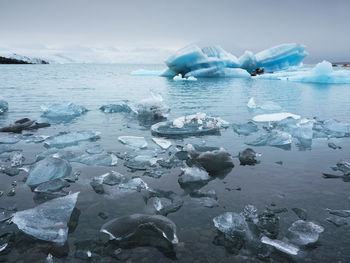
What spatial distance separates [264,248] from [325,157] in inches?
112

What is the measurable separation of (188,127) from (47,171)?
3.36m

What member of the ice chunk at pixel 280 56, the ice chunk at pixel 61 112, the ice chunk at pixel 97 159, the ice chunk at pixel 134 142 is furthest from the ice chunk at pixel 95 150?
the ice chunk at pixel 280 56

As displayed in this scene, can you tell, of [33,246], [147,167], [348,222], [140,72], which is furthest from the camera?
[140,72]

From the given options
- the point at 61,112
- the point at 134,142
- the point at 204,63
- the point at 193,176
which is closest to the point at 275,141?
the point at 193,176

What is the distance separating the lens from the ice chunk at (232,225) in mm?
A: 2168

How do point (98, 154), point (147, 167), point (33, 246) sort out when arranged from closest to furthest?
point (33, 246), point (147, 167), point (98, 154)

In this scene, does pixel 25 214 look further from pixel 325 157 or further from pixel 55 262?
pixel 325 157

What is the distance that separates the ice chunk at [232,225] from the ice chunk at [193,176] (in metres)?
0.87

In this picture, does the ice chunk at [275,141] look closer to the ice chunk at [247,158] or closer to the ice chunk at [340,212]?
the ice chunk at [247,158]

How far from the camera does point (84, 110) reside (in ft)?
28.3

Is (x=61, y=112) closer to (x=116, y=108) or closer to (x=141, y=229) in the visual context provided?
(x=116, y=108)

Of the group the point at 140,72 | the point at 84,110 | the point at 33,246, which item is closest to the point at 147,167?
the point at 33,246

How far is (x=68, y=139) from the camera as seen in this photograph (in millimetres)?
4891

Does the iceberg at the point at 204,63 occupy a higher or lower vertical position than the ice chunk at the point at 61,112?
higher
